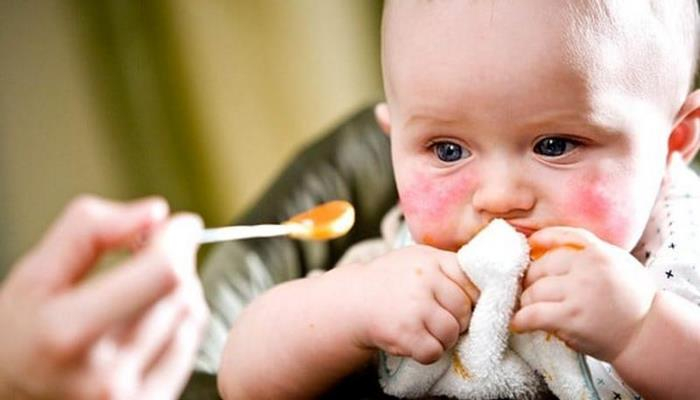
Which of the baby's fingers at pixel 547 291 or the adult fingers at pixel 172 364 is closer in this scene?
the adult fingers at pixel 172 364

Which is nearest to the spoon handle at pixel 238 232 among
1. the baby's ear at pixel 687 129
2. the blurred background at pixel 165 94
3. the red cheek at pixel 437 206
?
the red cheek at pixel 437 206

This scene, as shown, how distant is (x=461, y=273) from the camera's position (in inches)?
34.8

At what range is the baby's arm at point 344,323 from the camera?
2.85 feet

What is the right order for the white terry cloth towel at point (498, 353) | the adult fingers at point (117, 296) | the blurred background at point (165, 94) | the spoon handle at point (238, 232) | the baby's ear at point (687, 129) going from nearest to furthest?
1. the adult fingers at point (117, 296)
2. the spoon handle at point (238, 232)
3. the white terry cloth towel at point (498, 353)
4. the baby's ear at point (687, 129)
5. the blurred background at point (165, 94)

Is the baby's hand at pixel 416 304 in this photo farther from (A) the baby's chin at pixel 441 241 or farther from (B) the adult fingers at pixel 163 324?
(B) the adult fingers at pixel 163 324

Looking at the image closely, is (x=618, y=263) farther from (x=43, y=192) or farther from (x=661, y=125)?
(x=43, y=192)

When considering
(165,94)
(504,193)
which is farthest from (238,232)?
(165,94)

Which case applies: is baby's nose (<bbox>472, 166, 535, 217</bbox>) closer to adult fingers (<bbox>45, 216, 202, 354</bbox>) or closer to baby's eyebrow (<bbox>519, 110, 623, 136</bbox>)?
baby's eyebrow (<bbox>519, 110, 623, 136</bbox>)

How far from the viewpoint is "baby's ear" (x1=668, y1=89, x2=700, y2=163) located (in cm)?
102

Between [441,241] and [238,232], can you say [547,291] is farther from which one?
[238,232]

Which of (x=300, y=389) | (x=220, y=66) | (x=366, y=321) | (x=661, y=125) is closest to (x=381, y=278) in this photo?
(x=366, y=321)

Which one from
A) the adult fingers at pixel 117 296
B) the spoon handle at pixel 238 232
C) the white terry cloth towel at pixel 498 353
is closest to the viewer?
the adult fingers at pixel 117 296

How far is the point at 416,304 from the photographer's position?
866 mm

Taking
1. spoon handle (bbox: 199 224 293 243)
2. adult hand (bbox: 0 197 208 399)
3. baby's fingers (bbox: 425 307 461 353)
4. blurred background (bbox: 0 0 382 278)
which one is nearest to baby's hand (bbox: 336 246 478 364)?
baby's fingers (bbox: 425 307 461 353)
